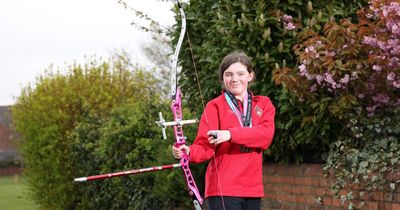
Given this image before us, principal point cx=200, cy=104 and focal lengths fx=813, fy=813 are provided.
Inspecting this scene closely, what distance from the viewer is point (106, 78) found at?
54.3 feet

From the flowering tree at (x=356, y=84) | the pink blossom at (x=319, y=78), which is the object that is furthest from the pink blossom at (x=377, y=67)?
the pink blossom at (x=319, y=78)

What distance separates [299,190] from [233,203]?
265 cm

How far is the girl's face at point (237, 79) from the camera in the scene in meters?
5.42

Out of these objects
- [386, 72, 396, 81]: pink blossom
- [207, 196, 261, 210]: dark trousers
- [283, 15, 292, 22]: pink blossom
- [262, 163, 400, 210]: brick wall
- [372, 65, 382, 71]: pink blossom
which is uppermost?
[283, 15, 292, 22]: pink blossom

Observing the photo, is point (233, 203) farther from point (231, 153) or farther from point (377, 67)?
point (377, 67)

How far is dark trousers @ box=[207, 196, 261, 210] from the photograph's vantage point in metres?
5.33

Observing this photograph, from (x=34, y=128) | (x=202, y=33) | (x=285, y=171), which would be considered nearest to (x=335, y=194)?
(x=285, y=171)

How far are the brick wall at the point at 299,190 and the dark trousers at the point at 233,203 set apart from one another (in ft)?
5.21

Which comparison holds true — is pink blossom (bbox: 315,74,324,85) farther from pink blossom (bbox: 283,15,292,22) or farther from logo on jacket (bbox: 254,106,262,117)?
logo on jacket (bbox: 254,106,262,117)

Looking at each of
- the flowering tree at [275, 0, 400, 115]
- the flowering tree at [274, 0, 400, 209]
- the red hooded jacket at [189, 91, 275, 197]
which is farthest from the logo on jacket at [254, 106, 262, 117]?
the flowering tree at [275, 0, 400, 115]

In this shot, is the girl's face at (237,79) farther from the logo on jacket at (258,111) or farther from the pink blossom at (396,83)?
the pink blossom at (396,83)

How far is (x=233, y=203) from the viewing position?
5.34m

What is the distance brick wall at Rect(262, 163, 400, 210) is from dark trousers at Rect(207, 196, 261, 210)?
1.59 meters

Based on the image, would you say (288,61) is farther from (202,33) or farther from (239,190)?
(239,190)
